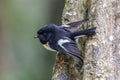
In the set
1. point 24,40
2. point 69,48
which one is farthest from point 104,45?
point 24,40

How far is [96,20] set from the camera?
574cm

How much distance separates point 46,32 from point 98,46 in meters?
0.77

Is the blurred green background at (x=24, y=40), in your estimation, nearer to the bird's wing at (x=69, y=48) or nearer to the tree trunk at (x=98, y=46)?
the tree trunk at (x=98, y=46)

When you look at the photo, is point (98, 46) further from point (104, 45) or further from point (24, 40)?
point (24, 40)

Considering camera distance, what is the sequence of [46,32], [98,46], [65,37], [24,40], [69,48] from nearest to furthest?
[98,46]
[69,48]
[65,37]
[46,32]
[24,40]

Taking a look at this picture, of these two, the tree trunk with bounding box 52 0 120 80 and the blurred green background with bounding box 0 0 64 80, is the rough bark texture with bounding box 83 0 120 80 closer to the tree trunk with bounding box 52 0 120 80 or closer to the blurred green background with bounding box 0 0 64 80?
the tree trunk with bounding box 52 0 120 80

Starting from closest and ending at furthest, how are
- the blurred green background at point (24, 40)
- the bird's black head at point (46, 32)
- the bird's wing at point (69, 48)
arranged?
the bird's wing at point (69, 48), the bird's black head at point (46, 32), the blurred green background at point (24, 40)

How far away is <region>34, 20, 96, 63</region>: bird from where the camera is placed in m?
5.65

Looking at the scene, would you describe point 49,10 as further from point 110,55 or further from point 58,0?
point 110,55

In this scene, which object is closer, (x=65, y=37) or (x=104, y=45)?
(x=104, y=45)

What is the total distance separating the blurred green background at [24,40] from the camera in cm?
1096

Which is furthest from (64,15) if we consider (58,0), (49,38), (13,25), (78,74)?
(13,25)

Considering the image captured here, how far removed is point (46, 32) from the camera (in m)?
6.06

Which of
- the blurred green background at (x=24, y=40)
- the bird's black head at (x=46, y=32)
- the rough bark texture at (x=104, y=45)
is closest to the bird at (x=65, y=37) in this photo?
the bird's black head at (x=46, y=32)
